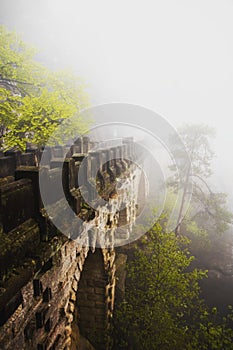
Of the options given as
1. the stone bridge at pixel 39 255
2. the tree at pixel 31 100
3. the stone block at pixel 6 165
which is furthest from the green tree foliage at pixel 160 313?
the tree at pixel 31 100

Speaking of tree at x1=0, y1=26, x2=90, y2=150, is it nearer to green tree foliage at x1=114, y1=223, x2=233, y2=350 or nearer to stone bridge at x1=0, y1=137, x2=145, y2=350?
stone bridge at x1=0, y1=137, x2=145, y2=350

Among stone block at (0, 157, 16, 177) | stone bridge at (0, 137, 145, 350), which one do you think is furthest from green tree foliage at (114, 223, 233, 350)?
stone block at (0, 157, 16, 177)

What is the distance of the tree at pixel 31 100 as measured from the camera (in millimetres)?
9766

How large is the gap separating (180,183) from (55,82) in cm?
1341

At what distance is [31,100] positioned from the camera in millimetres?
10148

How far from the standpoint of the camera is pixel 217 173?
A: 65312mm

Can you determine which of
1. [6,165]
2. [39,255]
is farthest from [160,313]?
[39,255]

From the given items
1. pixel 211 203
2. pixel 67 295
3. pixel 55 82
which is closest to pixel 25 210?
pixel 67 295

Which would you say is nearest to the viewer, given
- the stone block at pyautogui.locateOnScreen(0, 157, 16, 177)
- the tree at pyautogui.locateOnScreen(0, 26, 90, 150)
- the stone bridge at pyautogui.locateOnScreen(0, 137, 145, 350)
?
the stone bridge at pyautogui.locateOnScreen(0, 137, 145, 350)

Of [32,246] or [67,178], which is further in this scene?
[67,178]

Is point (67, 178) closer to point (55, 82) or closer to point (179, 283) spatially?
point (179, 283)

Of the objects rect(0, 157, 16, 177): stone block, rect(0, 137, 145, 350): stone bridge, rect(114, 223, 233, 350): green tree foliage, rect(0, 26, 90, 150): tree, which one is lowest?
rect(114, 223, 233, 350): green tree foliage

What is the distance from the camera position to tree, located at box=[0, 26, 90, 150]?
9766 millimetres

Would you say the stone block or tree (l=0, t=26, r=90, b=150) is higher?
tree (l=0, t=26, r=90, b=150)
